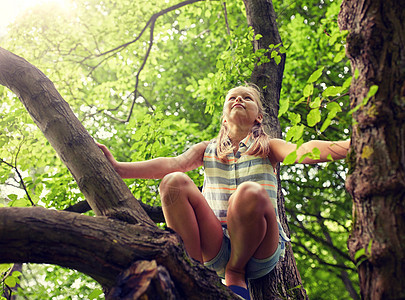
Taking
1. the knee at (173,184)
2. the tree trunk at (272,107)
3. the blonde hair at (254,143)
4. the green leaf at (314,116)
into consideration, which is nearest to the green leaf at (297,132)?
the green leaf at (314,116)

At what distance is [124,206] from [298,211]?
22.9 ft

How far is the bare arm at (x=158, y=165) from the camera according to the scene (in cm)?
232

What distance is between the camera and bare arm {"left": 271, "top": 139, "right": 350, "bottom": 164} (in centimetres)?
194

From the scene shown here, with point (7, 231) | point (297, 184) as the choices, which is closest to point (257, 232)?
point (7, 231)

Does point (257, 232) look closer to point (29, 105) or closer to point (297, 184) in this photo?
point (29, 105)

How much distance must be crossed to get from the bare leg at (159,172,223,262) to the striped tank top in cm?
25

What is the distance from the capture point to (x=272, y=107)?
353cm

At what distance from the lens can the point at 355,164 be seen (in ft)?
4.78

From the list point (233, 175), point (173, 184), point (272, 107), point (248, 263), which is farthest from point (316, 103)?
point (272, 107)

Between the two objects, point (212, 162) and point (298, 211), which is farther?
point (298, 211)

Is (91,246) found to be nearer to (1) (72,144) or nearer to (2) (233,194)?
(1) (72,144)

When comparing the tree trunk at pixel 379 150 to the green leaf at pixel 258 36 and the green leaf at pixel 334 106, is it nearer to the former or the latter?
the green leaf at pixel 334 106

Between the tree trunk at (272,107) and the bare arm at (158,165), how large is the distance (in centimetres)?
93

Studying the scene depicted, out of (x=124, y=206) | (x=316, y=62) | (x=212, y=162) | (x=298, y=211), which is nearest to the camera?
(x=124, y=206)
